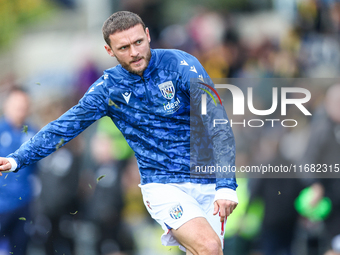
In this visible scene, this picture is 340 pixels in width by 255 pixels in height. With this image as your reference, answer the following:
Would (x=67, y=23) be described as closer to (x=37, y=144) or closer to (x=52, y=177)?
(x=52, y=177)

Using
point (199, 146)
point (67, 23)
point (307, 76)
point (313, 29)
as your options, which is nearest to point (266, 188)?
point (307, 76)

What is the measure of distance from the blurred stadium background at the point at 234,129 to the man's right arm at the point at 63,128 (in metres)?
2.77

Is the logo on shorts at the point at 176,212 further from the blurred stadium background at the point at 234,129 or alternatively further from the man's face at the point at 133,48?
the blurred stadium background at the point at 234,129

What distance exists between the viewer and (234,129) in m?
7.00

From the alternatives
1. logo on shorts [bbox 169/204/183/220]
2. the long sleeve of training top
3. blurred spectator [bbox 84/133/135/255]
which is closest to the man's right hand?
the long sleeve of training top

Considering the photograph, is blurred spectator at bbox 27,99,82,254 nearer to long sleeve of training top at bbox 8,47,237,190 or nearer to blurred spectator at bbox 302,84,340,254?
long sleeve of training top at bbox 8,47,237,190

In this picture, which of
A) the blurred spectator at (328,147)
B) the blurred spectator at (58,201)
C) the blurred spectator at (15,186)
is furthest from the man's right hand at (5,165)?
the blurred spectator at (328,147)

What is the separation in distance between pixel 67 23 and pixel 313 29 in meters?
5.47

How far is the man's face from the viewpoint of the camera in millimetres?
4039

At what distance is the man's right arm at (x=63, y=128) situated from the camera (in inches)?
166

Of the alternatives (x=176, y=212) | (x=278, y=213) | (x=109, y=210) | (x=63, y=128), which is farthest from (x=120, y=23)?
(x=278, y=213)

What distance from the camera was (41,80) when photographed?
8891 millimetres

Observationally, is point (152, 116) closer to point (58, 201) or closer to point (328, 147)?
point (328, 147)

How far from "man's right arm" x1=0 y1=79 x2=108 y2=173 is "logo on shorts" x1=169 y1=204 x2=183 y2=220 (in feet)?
3.82
